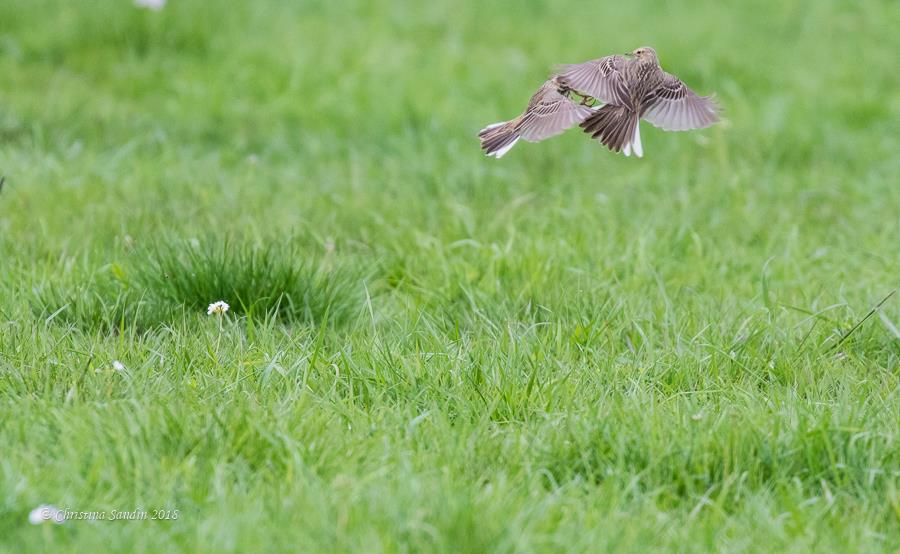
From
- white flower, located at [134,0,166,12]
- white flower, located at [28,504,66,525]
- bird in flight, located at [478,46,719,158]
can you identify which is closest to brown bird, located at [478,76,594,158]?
bird in flight, located at [478,46,719,158]

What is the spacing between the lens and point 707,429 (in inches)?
110

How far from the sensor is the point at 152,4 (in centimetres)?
676

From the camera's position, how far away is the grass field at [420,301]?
2.49m

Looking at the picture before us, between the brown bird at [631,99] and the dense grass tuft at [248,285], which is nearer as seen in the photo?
the brown bird at [631,99]

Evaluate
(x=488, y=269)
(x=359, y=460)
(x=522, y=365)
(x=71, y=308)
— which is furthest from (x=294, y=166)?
(x=359, y=460)

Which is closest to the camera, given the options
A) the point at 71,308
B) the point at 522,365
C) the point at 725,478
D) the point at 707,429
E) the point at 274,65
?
the point at 725,478

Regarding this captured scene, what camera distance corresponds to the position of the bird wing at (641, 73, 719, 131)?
3.07 m

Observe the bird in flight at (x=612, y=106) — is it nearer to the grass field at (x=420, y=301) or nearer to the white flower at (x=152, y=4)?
the grass field at (x=420, y=301)

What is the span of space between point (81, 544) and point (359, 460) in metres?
0.67

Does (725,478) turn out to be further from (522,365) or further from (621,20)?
(621,20)

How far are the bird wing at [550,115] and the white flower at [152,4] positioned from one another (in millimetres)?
4200

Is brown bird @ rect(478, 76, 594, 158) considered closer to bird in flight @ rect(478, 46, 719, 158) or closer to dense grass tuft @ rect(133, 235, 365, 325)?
bird in flight @ rect(478, 46, 719, 158)

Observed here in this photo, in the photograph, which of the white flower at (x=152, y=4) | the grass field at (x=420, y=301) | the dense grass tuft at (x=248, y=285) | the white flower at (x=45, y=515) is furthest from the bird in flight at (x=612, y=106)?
the white flower at (x=152, y=4)

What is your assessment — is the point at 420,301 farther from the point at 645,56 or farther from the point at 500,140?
the point at 645,56
